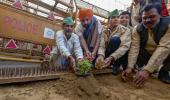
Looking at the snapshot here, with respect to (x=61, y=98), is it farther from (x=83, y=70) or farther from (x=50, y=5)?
(x=50, y=5)

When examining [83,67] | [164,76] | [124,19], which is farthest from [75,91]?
[124,19]

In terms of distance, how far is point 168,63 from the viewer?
330 centimetres

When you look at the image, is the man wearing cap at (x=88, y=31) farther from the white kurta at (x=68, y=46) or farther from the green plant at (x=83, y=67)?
the green plant at (x=83, y=67)

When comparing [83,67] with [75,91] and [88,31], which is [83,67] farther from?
[88,31]

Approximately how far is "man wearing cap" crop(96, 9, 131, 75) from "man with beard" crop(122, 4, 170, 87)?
206 millimetres

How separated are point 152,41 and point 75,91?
1345 millimetres

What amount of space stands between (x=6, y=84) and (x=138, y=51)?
1827 millimetres

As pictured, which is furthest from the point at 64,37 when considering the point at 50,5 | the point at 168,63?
the point at 50,5

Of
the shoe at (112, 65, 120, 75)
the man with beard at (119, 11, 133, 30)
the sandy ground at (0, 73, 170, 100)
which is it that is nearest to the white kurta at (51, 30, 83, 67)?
the shoe at (112, 65, 120, 75)

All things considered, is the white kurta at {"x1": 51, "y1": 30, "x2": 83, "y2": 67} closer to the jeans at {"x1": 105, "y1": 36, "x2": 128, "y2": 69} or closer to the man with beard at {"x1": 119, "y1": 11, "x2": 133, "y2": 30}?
the jeans at {"x1": 105, "y1": 36, "x2": 128, "y2": 69}

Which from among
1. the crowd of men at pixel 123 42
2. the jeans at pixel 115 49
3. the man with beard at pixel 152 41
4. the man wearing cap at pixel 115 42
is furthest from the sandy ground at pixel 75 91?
the jeans at pixel 115 49

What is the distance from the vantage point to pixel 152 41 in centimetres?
312

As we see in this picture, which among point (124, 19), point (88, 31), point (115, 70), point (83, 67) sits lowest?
point (115, 70)

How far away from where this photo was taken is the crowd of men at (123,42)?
296 centimetres
